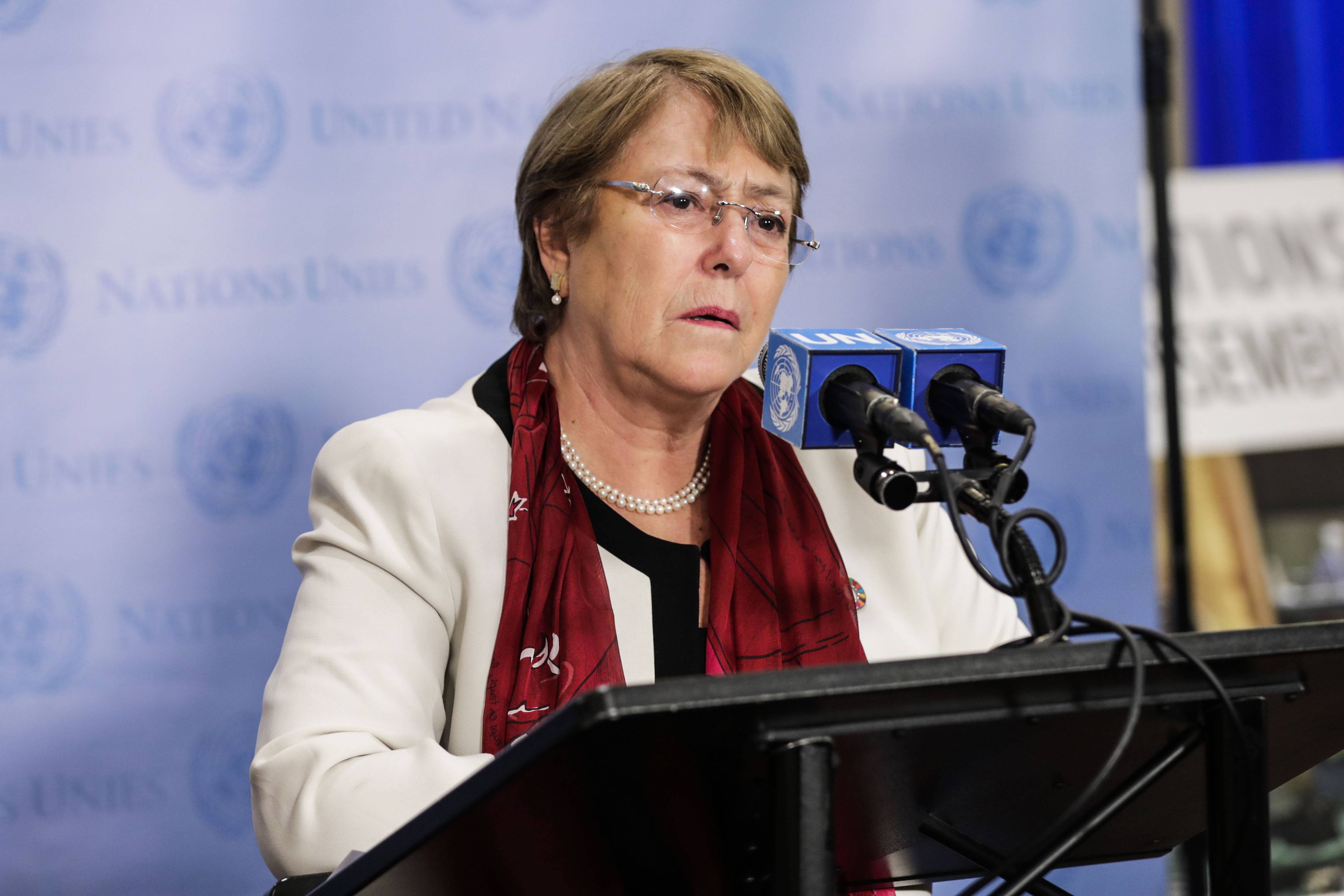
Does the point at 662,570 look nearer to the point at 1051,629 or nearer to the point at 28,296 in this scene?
the point at 1051,629

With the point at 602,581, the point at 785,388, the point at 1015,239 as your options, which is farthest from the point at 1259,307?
the point at 785,388

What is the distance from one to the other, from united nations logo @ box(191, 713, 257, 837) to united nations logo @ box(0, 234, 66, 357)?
31.6 inches

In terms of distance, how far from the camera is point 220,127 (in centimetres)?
232

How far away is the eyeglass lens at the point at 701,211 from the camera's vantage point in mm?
1572

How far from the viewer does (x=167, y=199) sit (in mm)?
2295

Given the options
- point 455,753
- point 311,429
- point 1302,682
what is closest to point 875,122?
point 311,429

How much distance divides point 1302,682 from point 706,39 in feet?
6.51

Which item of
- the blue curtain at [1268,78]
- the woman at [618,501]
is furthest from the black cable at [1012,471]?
the blue curtain at [1268,78]

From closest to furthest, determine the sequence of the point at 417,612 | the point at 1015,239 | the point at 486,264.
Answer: the point at 417,612 < the point at 486,264 < the point at 1015,239

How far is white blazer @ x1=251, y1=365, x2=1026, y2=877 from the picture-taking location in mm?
1169

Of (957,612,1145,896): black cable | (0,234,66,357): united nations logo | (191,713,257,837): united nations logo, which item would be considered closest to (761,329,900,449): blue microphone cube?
(957,612,1145,896): black cable

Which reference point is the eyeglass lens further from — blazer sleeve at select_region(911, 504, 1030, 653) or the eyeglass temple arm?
blazer sleeve at select_region(911, 504, 1030, 653)

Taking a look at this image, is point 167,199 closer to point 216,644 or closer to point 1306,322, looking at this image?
point 216,644

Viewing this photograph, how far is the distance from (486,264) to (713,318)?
973 millimetres
